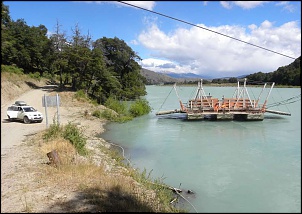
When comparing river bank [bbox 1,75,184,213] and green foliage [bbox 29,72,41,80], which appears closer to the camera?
river bank [bbox 1,75,184,213]

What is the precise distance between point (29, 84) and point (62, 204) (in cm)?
4297

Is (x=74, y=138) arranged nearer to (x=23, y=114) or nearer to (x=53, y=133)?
(x=53, y=133)

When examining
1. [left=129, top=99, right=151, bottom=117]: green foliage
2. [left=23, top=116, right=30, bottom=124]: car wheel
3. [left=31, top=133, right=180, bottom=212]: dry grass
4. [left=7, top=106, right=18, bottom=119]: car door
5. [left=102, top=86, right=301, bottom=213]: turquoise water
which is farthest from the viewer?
[left=129, top=99, right=151, bottom=117]: green foliage

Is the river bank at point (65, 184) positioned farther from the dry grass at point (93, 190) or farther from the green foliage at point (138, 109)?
the green foliage at point (138, 109)

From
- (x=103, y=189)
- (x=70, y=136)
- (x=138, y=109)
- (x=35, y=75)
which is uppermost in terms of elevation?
(x=35, y=75)

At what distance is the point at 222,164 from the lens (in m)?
13.7

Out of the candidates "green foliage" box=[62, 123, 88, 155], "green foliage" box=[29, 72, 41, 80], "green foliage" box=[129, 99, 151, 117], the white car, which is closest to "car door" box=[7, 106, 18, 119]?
the white car

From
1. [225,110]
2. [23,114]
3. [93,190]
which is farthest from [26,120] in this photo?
[225,110]

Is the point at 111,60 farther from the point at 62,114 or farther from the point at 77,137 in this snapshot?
the point at 77,137

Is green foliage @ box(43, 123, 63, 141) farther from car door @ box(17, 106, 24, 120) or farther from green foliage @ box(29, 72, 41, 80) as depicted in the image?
green foliage @ box(29, 72, 41, 80)

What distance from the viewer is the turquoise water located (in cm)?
813

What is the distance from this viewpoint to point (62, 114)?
A: 31.7m

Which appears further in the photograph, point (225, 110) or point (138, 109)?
point (138, 109)

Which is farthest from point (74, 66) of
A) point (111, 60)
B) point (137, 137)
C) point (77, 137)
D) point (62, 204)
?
point (62, 204)
